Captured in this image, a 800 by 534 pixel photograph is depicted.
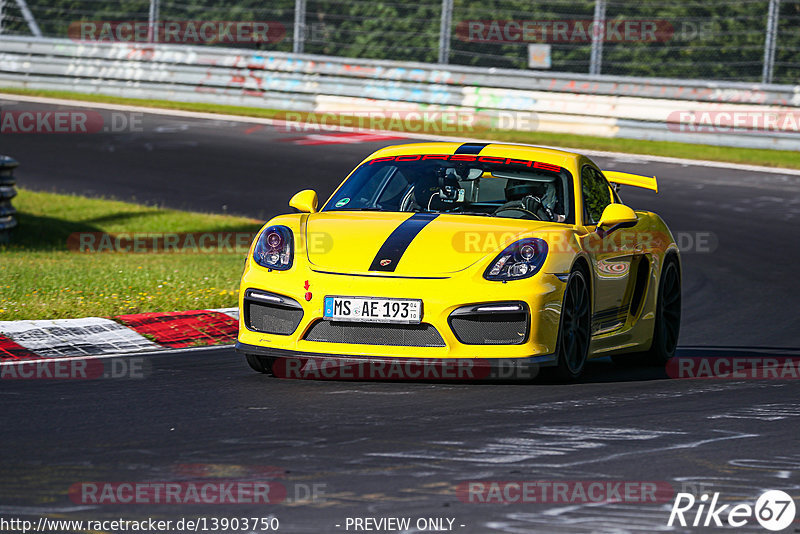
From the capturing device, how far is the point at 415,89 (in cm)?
2259

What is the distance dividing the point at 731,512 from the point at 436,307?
2.45 metres

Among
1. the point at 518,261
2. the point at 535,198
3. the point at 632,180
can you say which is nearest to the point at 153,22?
the point at 632,180

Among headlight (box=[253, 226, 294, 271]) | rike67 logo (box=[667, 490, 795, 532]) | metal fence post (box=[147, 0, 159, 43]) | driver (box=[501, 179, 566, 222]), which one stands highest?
metal fence post (box=[147, 0, 159, 43])

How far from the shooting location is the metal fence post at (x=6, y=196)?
13867 mm

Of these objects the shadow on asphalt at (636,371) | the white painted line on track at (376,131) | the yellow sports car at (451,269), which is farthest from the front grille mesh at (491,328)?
the white painted line on track at (376,131)

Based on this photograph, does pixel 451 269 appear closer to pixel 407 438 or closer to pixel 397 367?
pixel 397 367

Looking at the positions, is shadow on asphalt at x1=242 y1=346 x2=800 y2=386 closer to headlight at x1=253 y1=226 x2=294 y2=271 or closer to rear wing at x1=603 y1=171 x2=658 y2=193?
headlight at x1=253 y1=226 x2=294 y2=271

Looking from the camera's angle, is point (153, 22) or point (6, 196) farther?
point (153, 22)

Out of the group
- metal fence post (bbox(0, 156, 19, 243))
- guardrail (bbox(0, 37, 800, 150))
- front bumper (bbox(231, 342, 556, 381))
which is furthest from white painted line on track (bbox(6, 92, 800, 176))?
front bumper (bbox(231, 342, 556, 381))

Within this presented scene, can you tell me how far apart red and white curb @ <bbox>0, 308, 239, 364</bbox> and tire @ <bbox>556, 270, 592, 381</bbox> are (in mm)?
Answer: 2566

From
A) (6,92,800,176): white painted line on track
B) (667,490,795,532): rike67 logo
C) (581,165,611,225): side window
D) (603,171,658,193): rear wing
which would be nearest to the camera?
(667,490,795,532): rike67 logo

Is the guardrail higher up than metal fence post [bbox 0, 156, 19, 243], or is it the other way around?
the guardrail

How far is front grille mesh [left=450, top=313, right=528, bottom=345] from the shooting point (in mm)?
6785

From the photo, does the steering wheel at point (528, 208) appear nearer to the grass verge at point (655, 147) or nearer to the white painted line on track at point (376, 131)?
the white painted line on track at point (376, 131)
